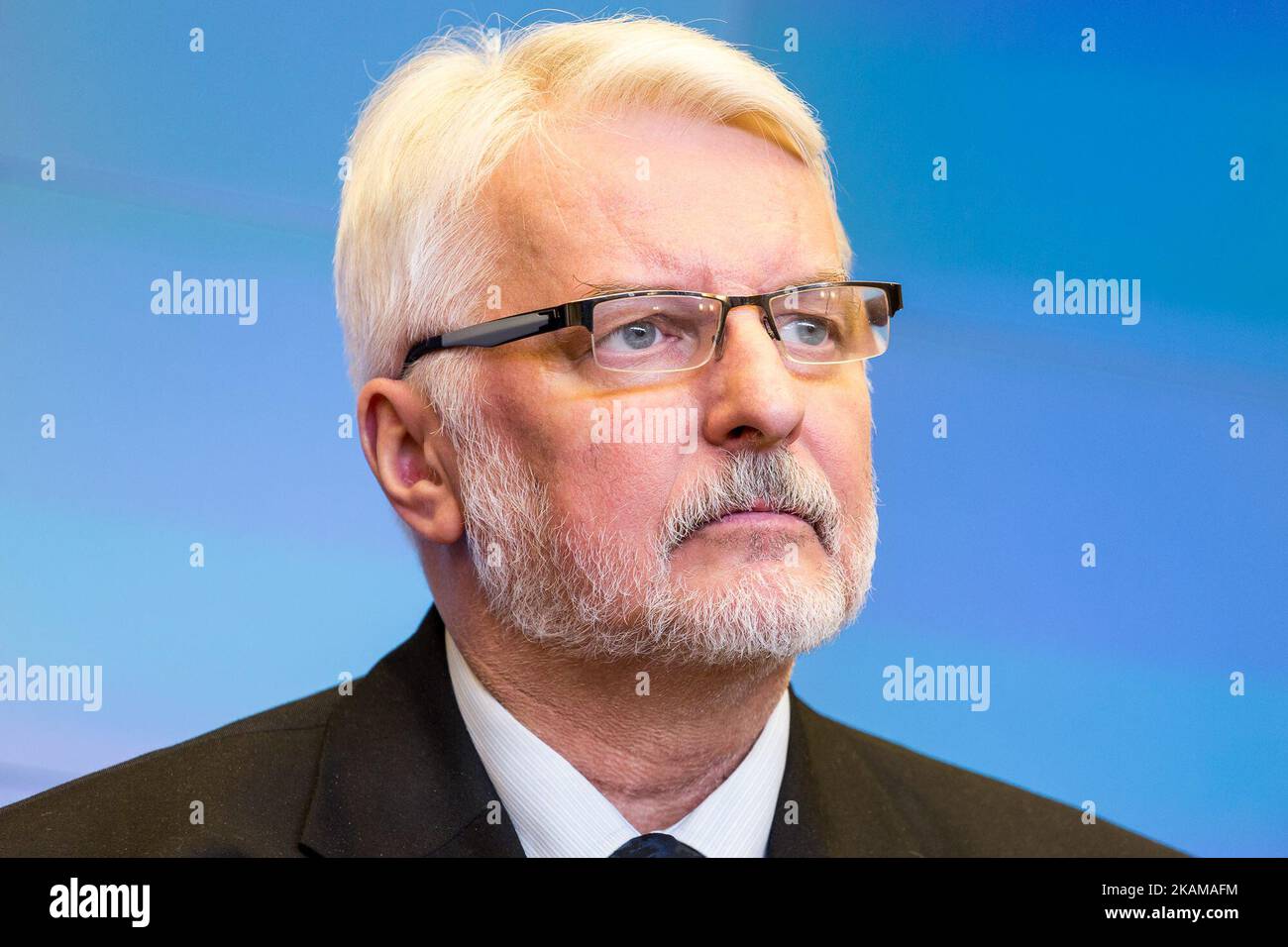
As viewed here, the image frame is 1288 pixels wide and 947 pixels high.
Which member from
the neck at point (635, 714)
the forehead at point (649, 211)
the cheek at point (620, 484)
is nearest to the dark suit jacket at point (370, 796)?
the neck at point (635, 714)

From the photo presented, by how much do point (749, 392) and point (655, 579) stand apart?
0.30m

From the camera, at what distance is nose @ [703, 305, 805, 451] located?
2086 millimetres

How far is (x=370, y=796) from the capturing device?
2240mm

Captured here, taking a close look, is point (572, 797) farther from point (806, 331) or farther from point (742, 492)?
point (806, 331)

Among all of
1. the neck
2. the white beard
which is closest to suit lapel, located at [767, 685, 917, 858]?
the neck

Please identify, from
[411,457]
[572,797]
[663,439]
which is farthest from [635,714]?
[411,457]

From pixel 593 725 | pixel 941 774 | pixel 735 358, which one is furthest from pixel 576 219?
pixel 941 774

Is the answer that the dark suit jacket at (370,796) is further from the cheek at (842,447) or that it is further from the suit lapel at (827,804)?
the cheek at (842,447)

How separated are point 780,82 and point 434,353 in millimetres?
724

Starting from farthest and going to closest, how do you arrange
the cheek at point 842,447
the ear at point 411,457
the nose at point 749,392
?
1. the ear at point 411,457
2. the cheek at point 842,447
3. the nose at point 749,392

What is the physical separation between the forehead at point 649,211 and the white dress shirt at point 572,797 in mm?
668

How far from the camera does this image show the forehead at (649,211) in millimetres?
2146

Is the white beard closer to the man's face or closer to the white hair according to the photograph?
the man's face

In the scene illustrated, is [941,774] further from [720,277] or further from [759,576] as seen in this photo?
[720,277]
